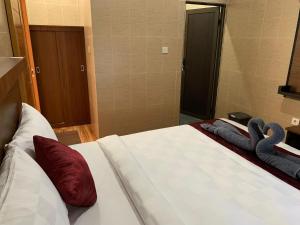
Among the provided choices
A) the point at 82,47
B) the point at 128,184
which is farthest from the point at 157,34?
the point at 128,184

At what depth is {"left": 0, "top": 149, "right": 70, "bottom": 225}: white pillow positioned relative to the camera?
0.73 metres

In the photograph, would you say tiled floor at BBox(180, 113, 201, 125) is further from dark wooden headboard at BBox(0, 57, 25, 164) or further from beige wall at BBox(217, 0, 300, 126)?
dark wooden headboard at BBox(0, 57, 25, 164)

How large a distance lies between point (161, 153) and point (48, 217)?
3.61 feet

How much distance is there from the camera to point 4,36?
5.20 feet

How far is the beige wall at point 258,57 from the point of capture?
9.56ft

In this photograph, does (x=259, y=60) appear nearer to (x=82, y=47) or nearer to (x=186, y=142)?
(x=186, y=142)

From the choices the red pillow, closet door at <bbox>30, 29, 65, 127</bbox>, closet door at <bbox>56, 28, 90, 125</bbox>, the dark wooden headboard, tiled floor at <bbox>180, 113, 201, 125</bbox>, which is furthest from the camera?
tiled floor at <bbox>180, 113, 201, 125</bbox>

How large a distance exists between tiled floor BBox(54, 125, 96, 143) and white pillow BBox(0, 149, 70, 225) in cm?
257

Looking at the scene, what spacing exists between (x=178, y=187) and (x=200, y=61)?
331 cm

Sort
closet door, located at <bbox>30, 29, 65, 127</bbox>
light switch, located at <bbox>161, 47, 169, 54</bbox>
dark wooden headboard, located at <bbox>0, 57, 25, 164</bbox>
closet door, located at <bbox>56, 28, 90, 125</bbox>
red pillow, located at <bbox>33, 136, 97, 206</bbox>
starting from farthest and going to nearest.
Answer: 1. closet door, located at <bbox>56, 28, 90, 125</bbox>
2. closet door, located at <bbox>30, 29, 65, 127</bbox>
3. light switch, located at <bbox>161, 47, 169, 54</bbox>
4. red pillow, located at <bbox>33, 136, 97, 206</bbox>
5. dark wooden headboard, located at <bbox>0, 57, 25, 164</bbox>

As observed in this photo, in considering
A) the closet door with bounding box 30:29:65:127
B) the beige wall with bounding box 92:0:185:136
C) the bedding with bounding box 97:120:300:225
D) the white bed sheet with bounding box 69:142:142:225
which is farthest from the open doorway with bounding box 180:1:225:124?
the white bed sheet with bounding box 69:142:142:225

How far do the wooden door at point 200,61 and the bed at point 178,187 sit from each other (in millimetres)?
2472

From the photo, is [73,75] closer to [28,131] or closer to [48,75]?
[48,75]

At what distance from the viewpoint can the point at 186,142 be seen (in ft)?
6.61
